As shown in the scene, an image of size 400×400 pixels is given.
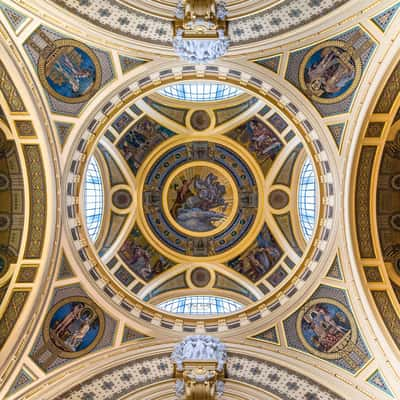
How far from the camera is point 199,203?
29.4 m

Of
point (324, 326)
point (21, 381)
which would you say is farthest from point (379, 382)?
point (21, 381)

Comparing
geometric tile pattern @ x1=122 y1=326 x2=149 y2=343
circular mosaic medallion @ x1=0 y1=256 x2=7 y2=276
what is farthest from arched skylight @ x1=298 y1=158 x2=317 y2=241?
circular mosaic medallion @ x1=0 y1=256 x2=7 y2=276

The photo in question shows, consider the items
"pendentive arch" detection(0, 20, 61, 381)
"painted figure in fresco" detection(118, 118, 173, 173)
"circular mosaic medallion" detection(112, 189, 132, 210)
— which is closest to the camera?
"pendentive arch" detection(0, 20, 61, 381)

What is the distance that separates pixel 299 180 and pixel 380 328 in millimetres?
10486

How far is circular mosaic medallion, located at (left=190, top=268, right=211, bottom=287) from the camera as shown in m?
28.9

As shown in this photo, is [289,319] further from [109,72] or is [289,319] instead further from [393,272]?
[109,72]

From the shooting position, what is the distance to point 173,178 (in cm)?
2925

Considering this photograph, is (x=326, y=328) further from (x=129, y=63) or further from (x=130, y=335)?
(x=129, y=63)

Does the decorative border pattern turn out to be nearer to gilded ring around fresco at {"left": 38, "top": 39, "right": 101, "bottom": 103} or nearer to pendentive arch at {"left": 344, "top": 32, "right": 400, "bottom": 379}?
gilded ring around fresco at {"left": 38, "top": 39, "right": 101, "bottom": 103}

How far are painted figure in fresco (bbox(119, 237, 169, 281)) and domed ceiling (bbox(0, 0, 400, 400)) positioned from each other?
21.1 feet

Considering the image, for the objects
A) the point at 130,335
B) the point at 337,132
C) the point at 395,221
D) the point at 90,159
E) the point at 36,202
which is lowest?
the point at 130,335

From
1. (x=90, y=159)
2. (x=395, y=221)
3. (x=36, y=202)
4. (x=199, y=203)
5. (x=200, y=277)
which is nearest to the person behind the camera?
(x=36, y=202)

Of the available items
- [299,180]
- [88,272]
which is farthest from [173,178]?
[88,272]

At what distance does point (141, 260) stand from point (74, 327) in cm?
866
